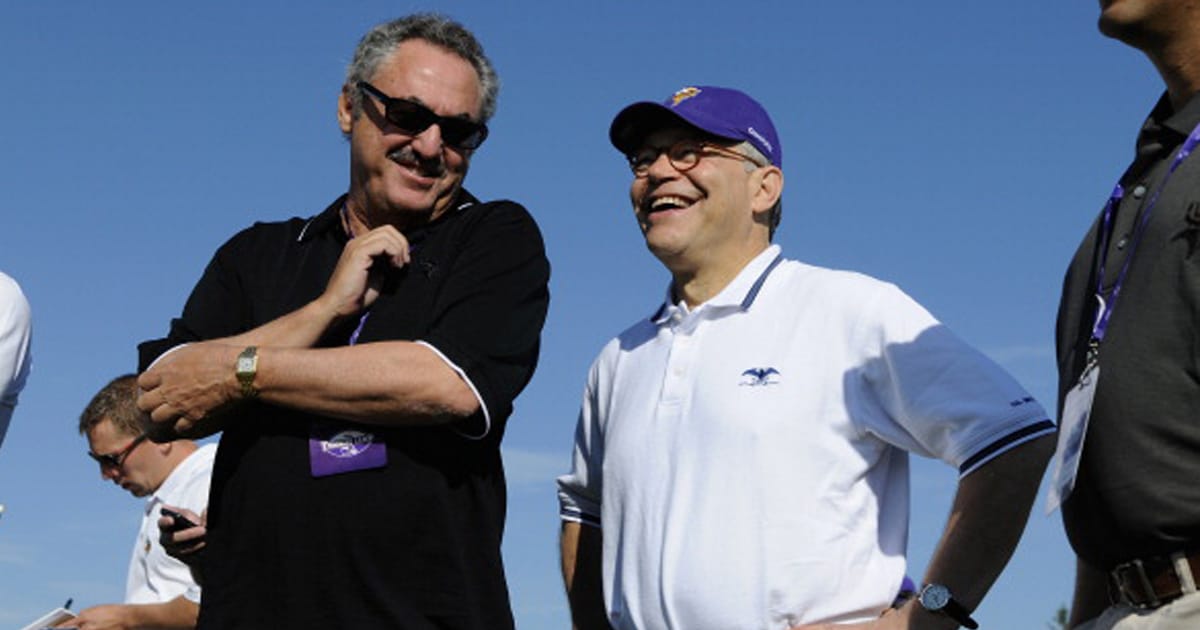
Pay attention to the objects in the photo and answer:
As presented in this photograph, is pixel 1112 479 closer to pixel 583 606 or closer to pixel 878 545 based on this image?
pixel 878 545

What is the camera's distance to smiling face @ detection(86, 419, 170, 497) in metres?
8.75

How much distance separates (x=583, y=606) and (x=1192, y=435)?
7.43 ft

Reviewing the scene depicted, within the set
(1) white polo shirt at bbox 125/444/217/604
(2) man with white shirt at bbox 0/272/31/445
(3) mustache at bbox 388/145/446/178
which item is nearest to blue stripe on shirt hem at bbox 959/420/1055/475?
(3) mustache at bbox 388/145/446/178

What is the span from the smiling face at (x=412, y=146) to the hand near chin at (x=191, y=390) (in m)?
0.69

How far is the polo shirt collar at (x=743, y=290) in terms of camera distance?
16.2ft

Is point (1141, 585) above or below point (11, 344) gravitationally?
below

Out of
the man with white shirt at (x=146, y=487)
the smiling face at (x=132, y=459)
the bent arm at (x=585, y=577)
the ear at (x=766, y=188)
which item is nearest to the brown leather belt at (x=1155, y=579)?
the ear at (x=766, y=188)

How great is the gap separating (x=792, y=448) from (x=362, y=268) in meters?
1.24

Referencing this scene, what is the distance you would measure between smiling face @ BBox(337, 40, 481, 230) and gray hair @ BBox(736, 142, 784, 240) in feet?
2.81

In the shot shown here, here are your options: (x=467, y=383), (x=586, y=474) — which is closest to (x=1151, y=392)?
(x=467, y=383)

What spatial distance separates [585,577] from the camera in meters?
Answer: 5.32

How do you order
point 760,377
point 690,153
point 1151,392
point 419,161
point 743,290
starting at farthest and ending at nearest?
point 690,153 < point 743,290 < point 419,161 < point 760,377 < point 1151,392

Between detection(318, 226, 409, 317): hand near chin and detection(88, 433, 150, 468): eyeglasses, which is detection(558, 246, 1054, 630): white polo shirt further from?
detection(88, 433, 150, 468): eyeglasses

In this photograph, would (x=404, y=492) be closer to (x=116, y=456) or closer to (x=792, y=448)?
(x=792, y=448)
